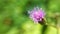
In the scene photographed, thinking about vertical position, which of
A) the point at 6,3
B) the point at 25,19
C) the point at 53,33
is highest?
Answer: the point at 6,3

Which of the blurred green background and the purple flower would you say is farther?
the blurred green background

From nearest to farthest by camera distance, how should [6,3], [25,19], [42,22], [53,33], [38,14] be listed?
[42,22] < [38,14] < [53,33] < [25,19] < [6,3]

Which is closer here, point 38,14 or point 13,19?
point 38,14

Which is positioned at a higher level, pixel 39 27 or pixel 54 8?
pixel 54 8

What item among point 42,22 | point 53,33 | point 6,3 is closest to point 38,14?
point 42,22

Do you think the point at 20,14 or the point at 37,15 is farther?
the point at 20,14

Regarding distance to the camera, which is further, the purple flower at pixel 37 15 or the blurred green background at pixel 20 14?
the blurred green background at pixel 20 14

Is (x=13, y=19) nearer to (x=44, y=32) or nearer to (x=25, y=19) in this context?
(x=25, y=19)

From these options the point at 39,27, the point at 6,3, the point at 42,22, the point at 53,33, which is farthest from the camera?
the point at 6,3
